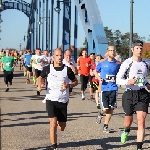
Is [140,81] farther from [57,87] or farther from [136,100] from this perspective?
[57,87]

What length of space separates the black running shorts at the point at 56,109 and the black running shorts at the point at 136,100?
3.19ft

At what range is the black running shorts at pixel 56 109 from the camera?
754 centimetres

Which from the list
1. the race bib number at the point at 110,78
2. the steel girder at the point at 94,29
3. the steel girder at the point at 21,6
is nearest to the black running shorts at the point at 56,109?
the race bib number at the point at 110,78

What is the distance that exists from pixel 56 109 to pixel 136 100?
122 centimetres

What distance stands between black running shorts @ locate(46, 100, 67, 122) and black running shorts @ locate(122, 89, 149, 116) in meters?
0.97

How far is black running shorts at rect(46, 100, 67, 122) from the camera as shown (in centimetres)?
754

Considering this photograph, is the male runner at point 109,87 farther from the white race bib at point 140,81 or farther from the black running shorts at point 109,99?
the white race bib at point 140,81

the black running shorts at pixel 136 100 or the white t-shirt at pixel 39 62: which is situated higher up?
the white t-shirt at pixel 39 62

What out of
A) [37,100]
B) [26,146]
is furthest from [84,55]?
[26,146]

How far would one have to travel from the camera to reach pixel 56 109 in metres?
7.59

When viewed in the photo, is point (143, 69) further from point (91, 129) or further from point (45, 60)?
point (45, 60)

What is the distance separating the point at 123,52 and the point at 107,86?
6754cm

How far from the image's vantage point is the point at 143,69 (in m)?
7.64

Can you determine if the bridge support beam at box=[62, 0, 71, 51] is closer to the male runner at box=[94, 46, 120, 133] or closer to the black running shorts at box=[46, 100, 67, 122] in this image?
the male runner at box=[94, 46, 120, 133]
